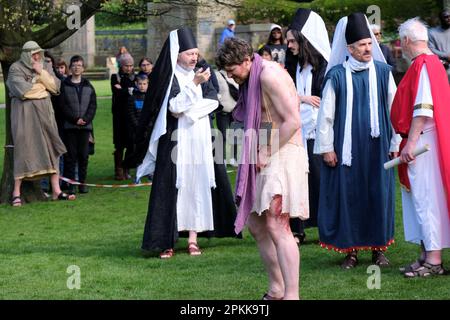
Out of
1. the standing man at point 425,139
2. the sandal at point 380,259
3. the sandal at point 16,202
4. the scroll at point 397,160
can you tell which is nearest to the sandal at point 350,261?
the sandal at point 380,259

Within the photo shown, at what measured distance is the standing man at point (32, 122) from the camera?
1536 centimetres

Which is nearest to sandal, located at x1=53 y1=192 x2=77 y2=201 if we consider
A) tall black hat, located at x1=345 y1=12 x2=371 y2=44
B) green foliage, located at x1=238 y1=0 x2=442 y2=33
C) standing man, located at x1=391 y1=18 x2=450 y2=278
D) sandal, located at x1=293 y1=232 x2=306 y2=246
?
sandal, located at x1=293 y1=232 x2=306 y2=246

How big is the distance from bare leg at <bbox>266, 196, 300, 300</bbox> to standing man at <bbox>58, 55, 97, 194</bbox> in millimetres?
8563

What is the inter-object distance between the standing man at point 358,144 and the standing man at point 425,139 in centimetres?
49

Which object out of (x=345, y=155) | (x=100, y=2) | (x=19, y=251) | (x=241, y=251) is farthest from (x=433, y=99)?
(x=100, y=2)

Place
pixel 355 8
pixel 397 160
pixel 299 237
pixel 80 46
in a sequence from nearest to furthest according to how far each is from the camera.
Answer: pixel 397 160
pixel 299 237
pixel 355 8
pixel 80 46

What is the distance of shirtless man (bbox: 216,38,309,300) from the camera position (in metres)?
8.21

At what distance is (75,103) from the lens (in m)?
16.5

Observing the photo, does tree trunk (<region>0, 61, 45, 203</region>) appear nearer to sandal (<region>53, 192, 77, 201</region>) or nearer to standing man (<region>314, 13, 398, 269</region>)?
sandal (<region>53, 192, 77, 201</region>)

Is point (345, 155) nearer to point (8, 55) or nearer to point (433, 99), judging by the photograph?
point (433, 99)

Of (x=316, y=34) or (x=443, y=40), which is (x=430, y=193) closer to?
(x=316, y=34)

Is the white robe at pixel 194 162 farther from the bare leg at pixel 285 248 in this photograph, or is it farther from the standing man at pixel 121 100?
the standing man at pixel 121 100

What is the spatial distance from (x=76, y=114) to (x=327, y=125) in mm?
7248

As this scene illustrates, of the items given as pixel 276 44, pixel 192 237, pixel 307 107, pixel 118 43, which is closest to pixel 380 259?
pixel 307 107
